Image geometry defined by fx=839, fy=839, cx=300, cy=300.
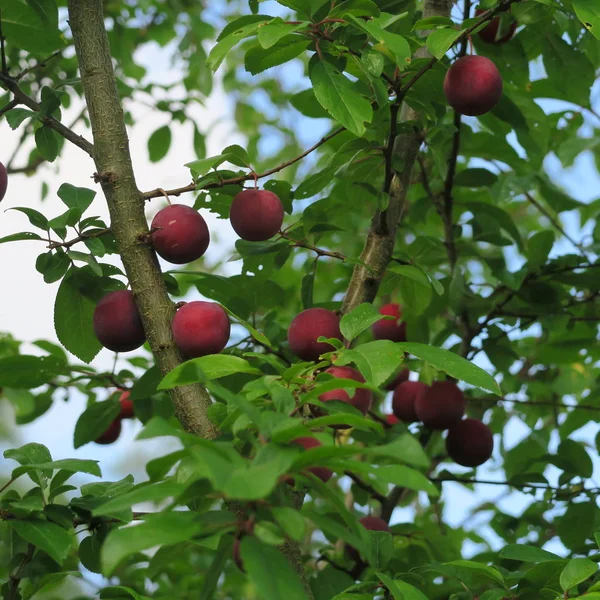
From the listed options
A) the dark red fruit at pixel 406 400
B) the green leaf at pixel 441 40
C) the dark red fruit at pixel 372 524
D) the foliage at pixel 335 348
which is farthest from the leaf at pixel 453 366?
the dark red fruit at pixel 406 400

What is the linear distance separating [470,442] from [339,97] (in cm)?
89

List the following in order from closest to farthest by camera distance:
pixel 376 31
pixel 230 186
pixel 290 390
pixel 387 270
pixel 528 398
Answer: pixel 290 390, pixel 376 31, pixel 230 186, pixel 387 270, pixel 528 398

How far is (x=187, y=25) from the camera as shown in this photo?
3234 mm

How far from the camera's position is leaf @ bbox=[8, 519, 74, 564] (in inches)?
43.8

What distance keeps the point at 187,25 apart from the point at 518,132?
→ 1.76 metres

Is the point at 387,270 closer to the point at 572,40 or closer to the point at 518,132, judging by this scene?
the point at 518,132

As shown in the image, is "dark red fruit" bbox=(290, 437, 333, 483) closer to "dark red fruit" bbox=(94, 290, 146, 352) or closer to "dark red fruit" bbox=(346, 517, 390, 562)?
"dark red fruit" bbox=(94, 290, 146, 352)

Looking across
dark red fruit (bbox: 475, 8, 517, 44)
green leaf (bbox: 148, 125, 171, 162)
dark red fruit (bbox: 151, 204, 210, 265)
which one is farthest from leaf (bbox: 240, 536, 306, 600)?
green leaf (bbox: 148, 125, 171, 162)

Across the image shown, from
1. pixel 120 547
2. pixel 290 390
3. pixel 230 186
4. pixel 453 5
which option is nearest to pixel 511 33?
pixel 453 5

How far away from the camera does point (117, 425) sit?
2.07m

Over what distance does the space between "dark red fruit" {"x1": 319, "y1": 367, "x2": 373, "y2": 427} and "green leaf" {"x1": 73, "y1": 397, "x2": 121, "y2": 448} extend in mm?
751

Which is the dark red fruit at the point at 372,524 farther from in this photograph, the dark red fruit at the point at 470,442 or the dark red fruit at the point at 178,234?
the dark red fruit at the point at 178,234

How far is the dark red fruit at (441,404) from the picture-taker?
1.79m

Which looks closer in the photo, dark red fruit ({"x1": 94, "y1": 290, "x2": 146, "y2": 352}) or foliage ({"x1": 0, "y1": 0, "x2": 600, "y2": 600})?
foliage ({"x1": 0, "y1": 0, "x2": 600, "y2": 600})
